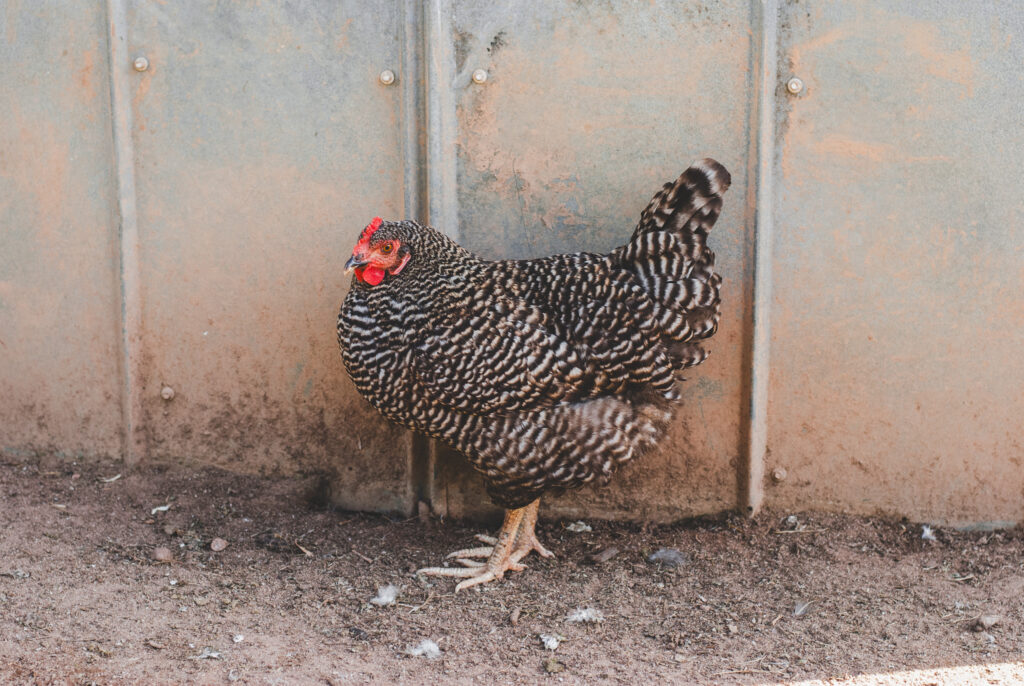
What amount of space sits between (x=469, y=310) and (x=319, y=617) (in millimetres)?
1275

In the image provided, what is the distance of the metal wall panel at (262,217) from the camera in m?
3.91

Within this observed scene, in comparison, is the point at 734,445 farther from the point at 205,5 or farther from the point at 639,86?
the point at 205,5

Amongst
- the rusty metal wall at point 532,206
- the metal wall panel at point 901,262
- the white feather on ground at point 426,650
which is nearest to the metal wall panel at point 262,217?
the rusty metal wall at point 532,206

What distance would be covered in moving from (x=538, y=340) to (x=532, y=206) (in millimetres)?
765

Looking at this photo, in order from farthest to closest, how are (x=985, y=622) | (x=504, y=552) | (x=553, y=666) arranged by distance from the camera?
(x=504, y=552)
(x=985, y=622)
(x=553, y=666)

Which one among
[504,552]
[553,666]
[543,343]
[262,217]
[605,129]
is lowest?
[553,666]

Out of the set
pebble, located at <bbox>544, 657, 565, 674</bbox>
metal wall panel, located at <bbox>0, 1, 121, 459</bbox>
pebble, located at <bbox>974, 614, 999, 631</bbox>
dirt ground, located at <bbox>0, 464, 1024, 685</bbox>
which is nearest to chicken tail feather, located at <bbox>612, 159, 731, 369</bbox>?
dirt ground, located at <bbox>0, 464, 1024, 685</bbox>

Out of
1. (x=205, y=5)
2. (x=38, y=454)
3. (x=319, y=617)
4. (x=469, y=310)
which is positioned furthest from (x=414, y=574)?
(x=205, y=5)

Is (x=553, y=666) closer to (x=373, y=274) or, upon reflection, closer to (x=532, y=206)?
(x=373, y=274)

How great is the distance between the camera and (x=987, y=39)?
361 centimetres

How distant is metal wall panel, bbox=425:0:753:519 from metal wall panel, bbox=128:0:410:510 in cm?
40

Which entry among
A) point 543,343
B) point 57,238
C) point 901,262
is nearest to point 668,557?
point 543,343

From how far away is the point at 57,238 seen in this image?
4.18 metres

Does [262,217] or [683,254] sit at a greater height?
[262,217]
